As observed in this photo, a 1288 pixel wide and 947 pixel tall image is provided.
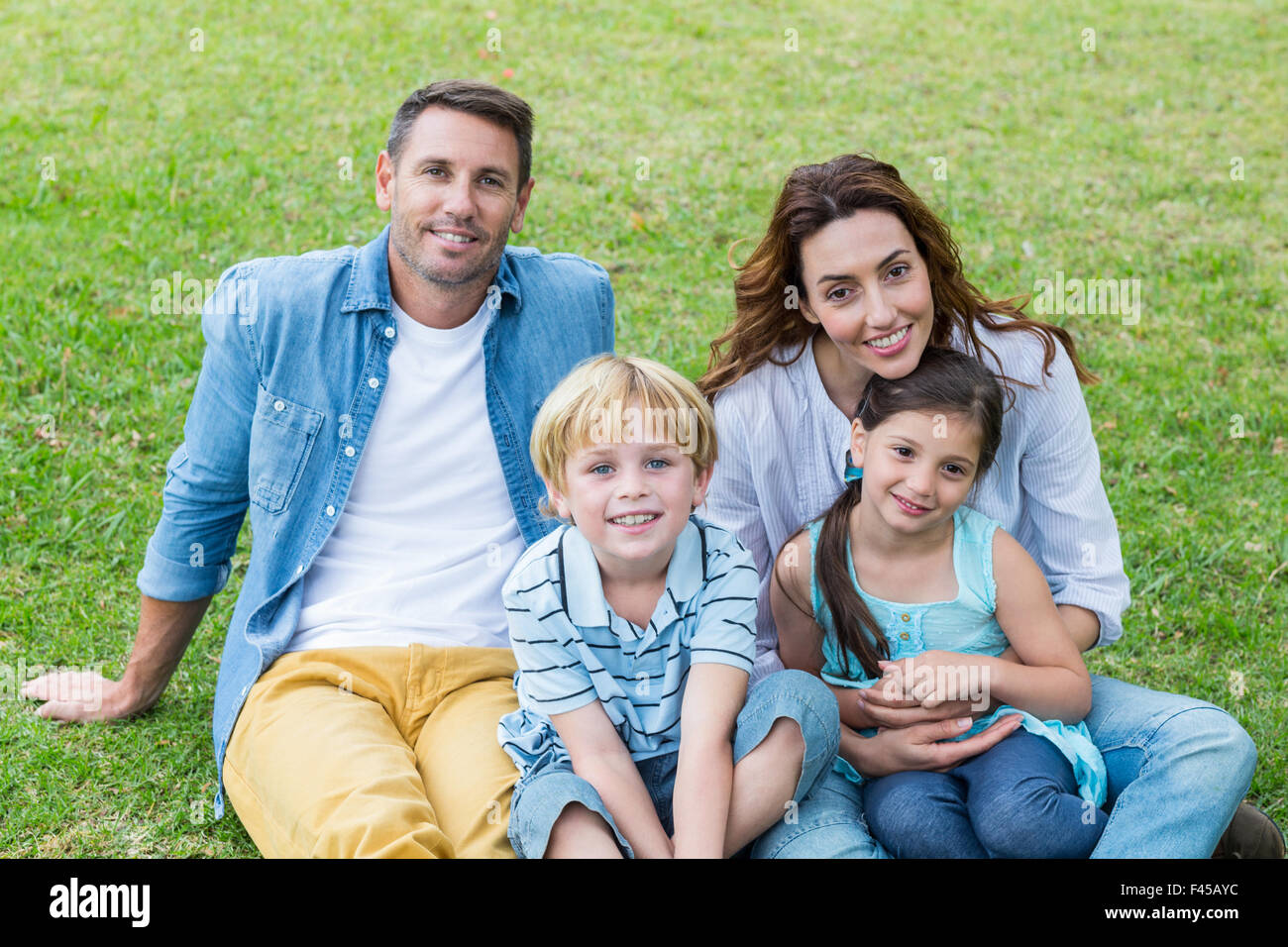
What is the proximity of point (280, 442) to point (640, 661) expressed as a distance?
1.10 meters

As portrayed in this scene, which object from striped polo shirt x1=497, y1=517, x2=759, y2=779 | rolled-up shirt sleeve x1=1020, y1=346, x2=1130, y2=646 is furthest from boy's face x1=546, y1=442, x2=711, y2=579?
rolled-up shirt sleeve x1=1020, y1=346, x2=1130, y2=646

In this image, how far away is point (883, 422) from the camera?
2988mm

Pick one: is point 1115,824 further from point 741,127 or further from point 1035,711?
point 741,127

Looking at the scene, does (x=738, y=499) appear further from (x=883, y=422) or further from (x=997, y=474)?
(x=997, y=474)

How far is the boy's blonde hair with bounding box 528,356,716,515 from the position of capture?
2.82 m

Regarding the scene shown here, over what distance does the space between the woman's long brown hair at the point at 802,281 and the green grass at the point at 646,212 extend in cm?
154

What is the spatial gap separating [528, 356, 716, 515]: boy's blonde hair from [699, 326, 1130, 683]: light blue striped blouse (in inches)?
12.8

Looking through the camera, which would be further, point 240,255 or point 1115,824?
point 240,255

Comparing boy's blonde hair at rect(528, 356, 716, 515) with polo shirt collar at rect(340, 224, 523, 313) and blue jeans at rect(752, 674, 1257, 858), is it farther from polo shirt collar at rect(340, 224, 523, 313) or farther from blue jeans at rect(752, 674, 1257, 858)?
blue jeans at rect(752, 674, 1257, 858)

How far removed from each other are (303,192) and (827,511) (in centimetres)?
492

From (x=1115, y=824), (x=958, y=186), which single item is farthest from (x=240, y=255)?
(x=1115, y=824)

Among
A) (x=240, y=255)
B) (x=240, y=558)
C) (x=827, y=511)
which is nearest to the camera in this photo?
(x=827, y=511)
